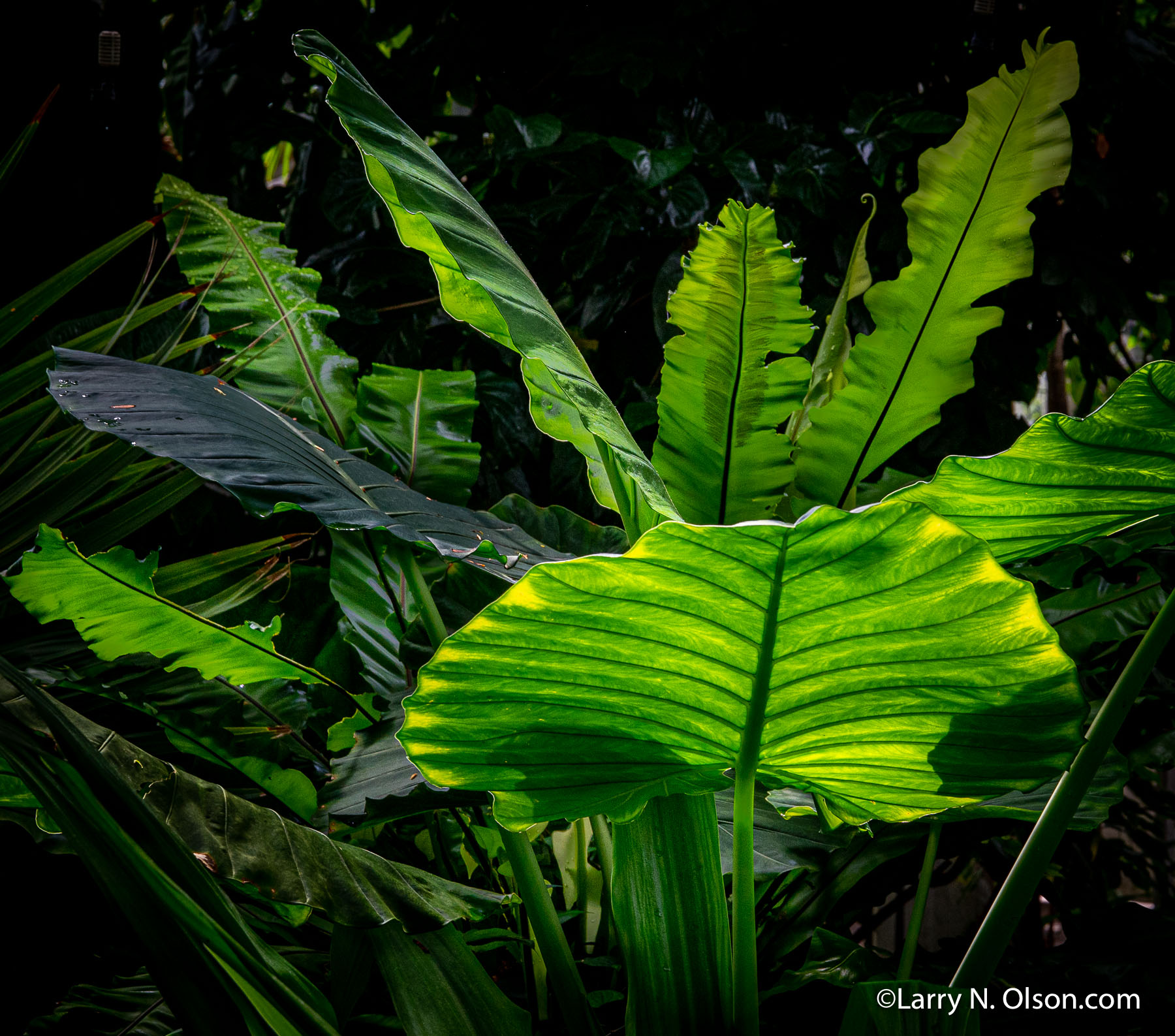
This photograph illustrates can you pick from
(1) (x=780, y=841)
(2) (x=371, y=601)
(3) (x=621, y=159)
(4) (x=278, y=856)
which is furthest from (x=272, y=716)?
(3) (x=621, y=159)

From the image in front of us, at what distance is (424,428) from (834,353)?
44 cm

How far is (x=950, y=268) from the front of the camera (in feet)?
2.20

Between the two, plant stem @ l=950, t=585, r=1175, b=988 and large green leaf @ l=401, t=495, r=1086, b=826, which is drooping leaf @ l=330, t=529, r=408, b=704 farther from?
plant stem @ l=950, t=585, r=1175, b=988

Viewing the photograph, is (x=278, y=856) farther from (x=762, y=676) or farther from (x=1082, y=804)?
(x=1082, y=804)

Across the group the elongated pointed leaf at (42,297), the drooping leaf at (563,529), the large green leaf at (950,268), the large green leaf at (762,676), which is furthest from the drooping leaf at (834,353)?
the elongated pointed leaf at (42,297)

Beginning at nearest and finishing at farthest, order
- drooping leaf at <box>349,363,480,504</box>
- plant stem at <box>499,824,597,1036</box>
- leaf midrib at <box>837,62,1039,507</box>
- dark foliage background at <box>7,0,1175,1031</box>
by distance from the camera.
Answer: plant stem at <box>499,824,597,1036</box> < leaf midrib at <box>837,62,1039,507</box> < drooping leaf at <box>349,363,480,504</box> < dark foliage background at <box>7,0,1175,1031</box>

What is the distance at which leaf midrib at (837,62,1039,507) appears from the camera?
0.64 meters

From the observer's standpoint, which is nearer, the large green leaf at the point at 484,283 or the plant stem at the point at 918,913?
the large green leaf at the point at 484,283

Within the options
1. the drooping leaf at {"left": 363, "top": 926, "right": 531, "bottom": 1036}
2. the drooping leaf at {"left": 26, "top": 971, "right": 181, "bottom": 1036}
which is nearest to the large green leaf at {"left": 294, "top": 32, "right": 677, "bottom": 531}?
the drooping leaf at {"left": 363, "top": 926, "right": 531, "bottom": 1036}

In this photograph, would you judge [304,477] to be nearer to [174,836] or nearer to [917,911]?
[174,836]

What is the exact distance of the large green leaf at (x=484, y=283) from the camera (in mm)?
425

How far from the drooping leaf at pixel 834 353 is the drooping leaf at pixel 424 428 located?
1.12 ft

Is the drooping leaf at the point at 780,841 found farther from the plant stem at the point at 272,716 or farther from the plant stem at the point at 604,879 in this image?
the plant stem at the point at 272,716

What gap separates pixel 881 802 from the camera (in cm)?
44
